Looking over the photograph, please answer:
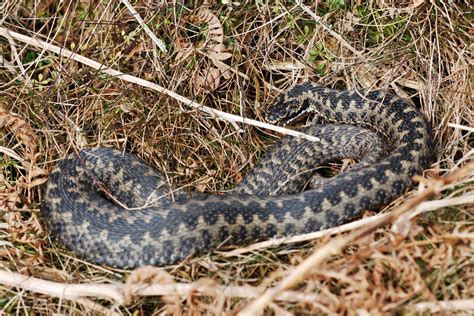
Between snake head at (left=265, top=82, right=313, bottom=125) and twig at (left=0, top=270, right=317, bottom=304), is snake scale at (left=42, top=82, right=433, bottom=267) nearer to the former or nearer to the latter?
snake head at (left=265, top=82, right=313, bottom=125)

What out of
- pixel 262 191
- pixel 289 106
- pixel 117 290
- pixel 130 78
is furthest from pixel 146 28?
pixel 117 290

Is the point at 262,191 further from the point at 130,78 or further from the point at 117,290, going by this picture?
the point at 117,290

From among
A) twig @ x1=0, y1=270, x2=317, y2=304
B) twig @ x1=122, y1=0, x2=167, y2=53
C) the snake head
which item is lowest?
twig @ x1=0, y1=270, x2=317, y2=304

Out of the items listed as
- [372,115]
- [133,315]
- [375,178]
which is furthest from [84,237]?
[372,115]

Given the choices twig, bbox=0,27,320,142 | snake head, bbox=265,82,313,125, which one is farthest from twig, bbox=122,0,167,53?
snake head, bbox=265,82,313,125

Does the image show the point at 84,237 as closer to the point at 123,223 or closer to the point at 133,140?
the point at 123,223

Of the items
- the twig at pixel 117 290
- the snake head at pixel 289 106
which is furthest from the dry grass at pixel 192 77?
the twig at pixel 117 290
